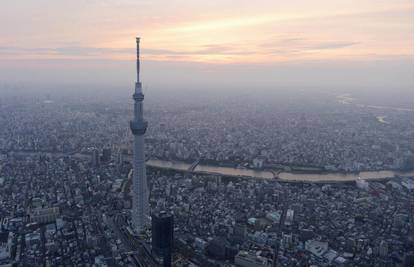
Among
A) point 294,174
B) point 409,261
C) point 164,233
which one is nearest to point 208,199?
point 164,233

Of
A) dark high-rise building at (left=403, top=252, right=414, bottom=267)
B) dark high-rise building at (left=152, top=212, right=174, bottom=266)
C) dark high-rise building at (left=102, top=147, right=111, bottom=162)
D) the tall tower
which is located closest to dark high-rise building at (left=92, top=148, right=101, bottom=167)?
dark high-rise building at (left=102, top=147, right=111, bottom=162)

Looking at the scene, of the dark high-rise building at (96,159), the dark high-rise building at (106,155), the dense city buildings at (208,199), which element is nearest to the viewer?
the dense city buildings at (208,199)

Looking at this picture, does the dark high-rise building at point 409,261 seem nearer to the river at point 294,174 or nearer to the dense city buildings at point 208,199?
the dense city buildings at point 208,199

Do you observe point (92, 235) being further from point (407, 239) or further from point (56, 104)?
point (56, 104)

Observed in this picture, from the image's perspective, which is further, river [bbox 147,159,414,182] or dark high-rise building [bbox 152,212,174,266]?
river [bbox 147,159,414,182]

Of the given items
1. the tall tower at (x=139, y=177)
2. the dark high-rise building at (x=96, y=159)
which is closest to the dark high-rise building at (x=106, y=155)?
the dark high-rise building at (x=96, y=159)

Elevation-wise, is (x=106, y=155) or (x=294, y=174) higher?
(x=106, y=155)

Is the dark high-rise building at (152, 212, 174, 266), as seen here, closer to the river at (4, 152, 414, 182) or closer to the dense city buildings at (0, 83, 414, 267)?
the dense city buildings at (0, 83, 414, 267)

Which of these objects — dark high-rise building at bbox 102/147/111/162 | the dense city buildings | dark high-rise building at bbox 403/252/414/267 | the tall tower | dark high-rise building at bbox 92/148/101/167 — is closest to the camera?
dark high-rise building at bbox 403/252/414/267

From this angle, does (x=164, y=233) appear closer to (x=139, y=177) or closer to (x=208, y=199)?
(x=139, y=177)

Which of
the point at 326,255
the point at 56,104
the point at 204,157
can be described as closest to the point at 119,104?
the point at 56,104

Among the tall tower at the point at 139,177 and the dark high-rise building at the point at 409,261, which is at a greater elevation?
the tall tower at the point at 139,177
